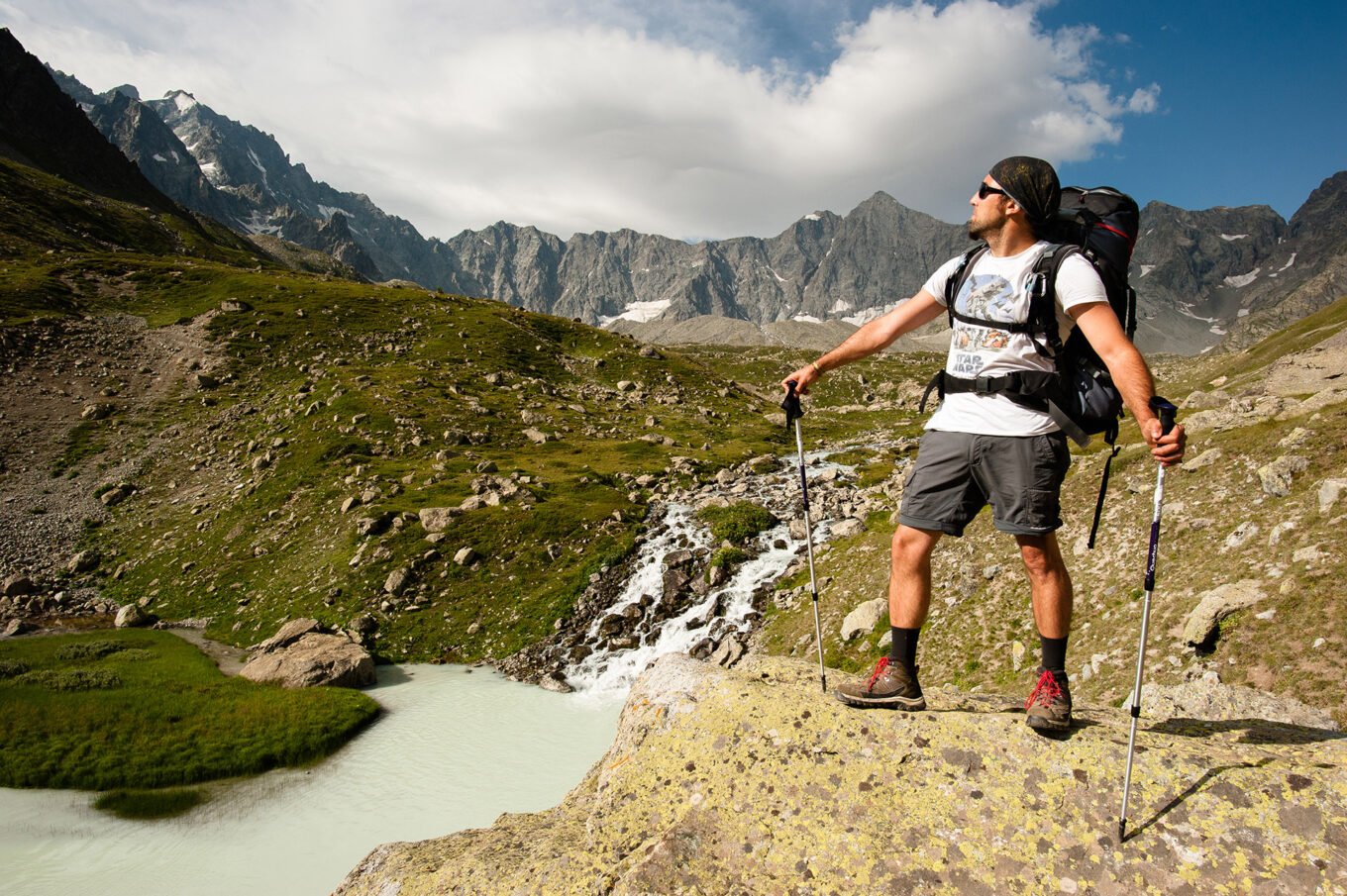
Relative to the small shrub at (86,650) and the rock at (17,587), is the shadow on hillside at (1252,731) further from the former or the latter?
the rock at (17,587)

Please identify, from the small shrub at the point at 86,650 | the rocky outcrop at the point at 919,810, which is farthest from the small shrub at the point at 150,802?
the rocky outcrop at the point at 919,810

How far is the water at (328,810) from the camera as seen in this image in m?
17.0

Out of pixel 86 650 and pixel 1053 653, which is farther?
pixel 86 650

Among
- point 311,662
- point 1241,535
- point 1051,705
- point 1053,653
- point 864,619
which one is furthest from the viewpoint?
point 311,662

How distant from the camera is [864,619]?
794 inches

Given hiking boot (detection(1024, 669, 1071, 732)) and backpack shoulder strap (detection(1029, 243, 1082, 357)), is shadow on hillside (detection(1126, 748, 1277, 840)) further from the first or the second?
backpack shoulder strap (detection(1029, 243, 1082, 357))

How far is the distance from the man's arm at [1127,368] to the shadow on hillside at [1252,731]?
283cm

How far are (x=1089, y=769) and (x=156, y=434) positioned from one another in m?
67.0

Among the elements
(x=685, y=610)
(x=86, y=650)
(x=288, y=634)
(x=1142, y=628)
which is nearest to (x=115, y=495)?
(x=86, y=650)

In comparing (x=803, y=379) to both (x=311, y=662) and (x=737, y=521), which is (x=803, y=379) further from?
(x=737, y=521)

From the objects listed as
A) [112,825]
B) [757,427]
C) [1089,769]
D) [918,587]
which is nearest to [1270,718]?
[1089,769]

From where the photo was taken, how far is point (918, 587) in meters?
6.37

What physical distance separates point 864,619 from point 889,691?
1494 cm

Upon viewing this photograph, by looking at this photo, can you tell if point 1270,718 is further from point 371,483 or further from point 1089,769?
point 371,483
